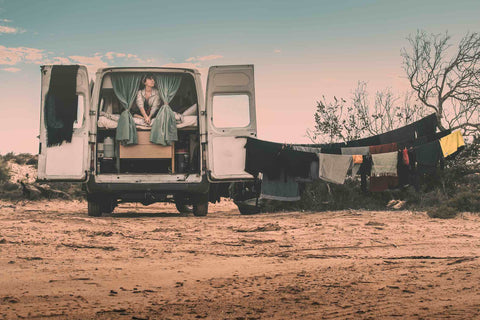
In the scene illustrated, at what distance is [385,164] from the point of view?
36.7ft

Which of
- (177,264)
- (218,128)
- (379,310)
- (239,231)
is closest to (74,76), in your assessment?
(218,128)

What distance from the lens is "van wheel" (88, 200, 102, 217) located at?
397 inches

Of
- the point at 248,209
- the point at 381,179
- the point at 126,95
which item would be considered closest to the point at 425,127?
the point at 381,179

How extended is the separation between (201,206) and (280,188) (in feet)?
5.74

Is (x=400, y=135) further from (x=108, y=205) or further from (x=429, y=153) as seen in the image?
(x=108, y=205)

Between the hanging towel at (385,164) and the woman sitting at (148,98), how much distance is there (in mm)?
4554

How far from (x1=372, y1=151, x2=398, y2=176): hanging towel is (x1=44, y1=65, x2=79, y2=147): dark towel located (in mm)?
5968

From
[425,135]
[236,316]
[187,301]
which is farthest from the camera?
[425,135]

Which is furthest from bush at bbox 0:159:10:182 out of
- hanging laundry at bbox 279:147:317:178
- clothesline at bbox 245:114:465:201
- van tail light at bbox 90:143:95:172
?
hanging laundry at bbox 279:147:317:178

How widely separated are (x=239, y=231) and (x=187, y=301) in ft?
Answer: 13.5

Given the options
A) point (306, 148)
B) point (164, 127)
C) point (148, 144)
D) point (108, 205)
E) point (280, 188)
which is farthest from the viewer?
point (306, 148)

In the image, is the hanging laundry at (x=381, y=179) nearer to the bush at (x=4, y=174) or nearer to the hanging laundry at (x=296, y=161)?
the hanging laundry at (x=296, y=161)

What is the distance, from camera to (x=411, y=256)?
575cm

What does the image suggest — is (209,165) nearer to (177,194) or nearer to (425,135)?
(177,194)
